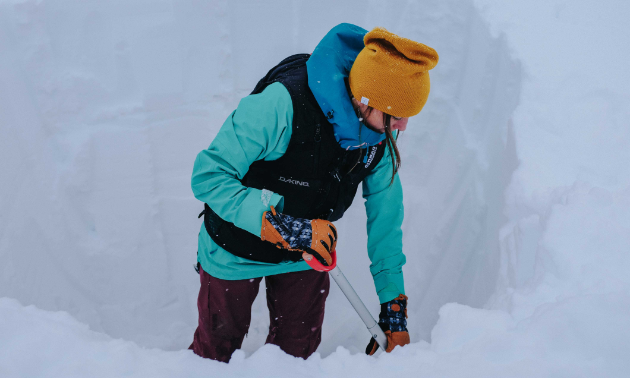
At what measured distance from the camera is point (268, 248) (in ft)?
5.70

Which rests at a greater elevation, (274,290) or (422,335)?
(274,290)

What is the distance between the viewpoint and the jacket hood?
1.39 metres

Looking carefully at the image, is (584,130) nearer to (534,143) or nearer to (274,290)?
(534,143)

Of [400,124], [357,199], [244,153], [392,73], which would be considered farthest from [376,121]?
[357,199]

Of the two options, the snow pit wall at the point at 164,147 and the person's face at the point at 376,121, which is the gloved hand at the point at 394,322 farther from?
the person's face at the point at 376,121

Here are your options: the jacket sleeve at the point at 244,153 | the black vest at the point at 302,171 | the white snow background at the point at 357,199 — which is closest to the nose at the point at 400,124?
the black vest at the point at 302,171

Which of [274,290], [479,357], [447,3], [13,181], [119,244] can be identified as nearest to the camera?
[479,357]

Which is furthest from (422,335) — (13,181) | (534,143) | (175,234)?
(13,181)

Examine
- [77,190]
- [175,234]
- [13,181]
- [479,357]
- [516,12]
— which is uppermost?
[516,12]

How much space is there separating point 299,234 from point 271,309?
0.79 meters

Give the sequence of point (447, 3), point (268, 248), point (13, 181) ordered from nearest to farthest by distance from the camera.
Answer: point (268, 248)
point (13, 181)
point (447, 3)

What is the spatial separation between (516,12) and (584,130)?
0.99 m

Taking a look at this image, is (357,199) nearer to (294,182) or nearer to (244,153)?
(294,182)

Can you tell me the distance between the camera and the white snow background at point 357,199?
1237 millimetres
